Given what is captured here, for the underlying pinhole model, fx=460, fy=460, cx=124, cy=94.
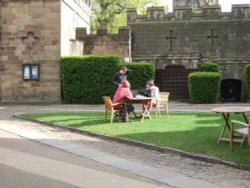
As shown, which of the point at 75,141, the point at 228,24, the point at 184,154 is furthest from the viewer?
the point at 228,24

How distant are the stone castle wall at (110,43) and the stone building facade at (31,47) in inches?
146

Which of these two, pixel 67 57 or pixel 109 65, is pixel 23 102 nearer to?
pixel 67 57

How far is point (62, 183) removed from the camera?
7.38 m

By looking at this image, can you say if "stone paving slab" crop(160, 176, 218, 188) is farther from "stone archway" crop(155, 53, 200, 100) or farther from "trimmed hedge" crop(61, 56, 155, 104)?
"stone archway" crop(155, 53, 200, 100)

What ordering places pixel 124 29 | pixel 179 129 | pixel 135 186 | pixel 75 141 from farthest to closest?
pixel 124 29 → pixel 179 129 → pixel 75 141 → pixel 135 186

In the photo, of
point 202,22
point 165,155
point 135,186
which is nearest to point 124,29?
point 202,22

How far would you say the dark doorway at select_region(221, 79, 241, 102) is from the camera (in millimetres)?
29938

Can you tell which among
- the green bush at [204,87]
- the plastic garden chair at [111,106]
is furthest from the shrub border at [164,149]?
the green bush at [204,87]

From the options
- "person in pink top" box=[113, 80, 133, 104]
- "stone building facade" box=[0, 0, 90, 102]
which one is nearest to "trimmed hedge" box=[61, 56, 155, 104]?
"stone building facade" box=[0, 0, 90, 102]

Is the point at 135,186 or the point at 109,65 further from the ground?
the point at 109,65

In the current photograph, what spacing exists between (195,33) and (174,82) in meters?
6.31

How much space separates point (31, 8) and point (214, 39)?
13.5 meters

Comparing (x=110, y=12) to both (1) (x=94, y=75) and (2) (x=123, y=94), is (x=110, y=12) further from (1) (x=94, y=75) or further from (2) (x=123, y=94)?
(2) (x=123, y=94)

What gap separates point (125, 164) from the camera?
30.2 ft
